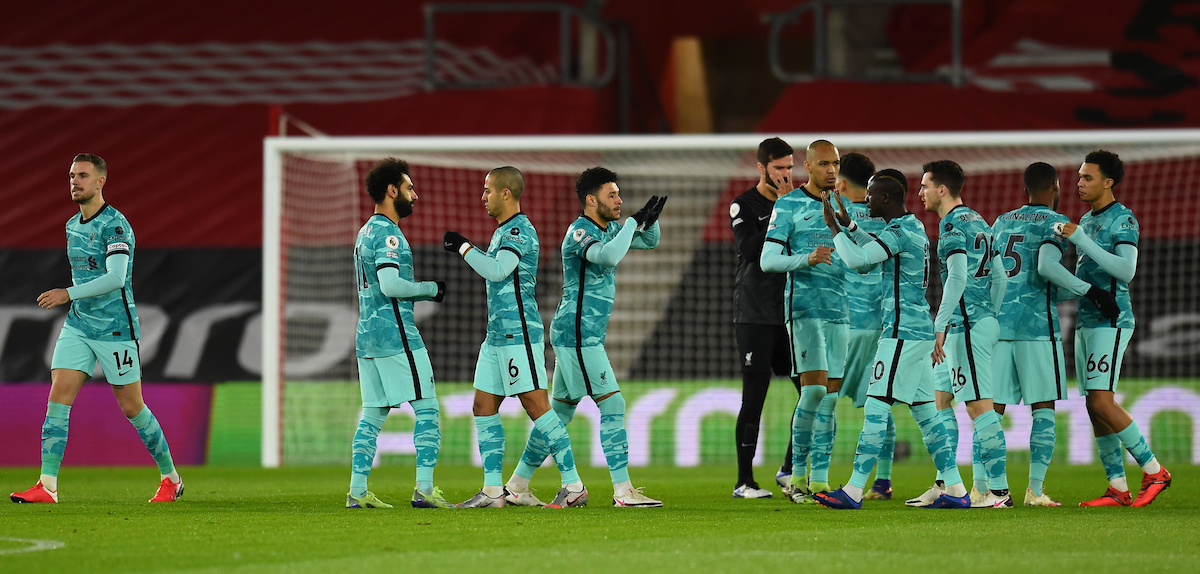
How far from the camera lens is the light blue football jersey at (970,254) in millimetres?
6031

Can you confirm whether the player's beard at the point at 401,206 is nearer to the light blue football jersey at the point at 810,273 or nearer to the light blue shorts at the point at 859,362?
the light blue football jersey at the point at 810,273

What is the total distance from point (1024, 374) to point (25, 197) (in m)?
10.7

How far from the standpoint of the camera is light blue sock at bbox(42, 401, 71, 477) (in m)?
6.63

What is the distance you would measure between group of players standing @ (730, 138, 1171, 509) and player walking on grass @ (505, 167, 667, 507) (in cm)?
79

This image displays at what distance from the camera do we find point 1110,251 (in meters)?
6.46

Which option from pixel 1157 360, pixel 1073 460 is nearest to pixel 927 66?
pixel 1157 360

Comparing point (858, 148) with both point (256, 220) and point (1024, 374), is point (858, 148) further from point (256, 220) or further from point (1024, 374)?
point (256, 220)

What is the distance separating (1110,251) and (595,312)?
274 cm

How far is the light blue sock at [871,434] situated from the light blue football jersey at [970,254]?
26.7 inches

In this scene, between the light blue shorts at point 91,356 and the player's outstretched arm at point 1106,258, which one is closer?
the player's outstretched arm at point 1106,258

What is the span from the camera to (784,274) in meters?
6.74

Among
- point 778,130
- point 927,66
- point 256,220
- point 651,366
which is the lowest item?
point 651,366

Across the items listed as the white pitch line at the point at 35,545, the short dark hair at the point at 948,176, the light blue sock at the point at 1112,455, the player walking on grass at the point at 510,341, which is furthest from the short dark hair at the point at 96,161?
the light blue sock at the point at 1112,455

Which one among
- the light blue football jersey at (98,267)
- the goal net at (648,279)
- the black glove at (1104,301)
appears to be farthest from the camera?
the goal net at (648,279)
